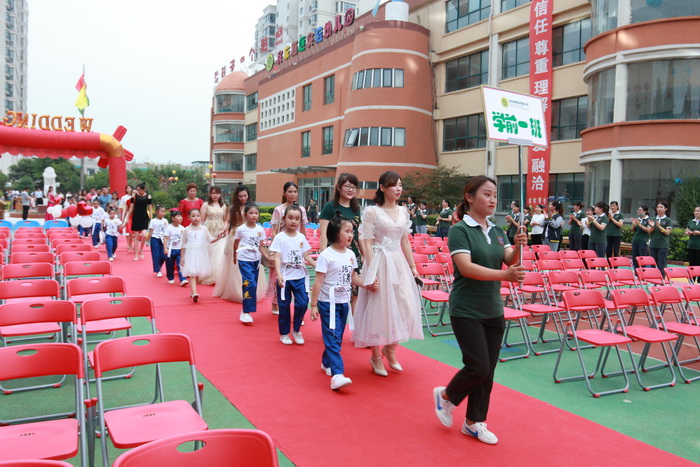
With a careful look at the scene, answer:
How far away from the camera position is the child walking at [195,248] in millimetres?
8102

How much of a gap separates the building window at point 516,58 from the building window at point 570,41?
4.84 feet

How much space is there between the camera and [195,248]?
8227 millimetres

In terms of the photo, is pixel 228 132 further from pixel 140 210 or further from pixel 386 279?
pixel 386 279

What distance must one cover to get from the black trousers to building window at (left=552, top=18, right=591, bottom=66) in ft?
67.5

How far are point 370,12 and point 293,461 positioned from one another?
32629 mm

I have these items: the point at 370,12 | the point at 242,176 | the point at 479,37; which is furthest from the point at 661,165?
the point at 242,176

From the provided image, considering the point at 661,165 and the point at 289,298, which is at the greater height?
the point at 661,165

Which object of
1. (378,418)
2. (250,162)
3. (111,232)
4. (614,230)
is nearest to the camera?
(378,418)

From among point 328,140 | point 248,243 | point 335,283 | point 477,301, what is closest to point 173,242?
point 248,243

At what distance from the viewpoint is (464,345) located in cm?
341

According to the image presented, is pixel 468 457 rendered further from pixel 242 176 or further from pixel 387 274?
pixel 242 176

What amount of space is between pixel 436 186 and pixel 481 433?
22.4m

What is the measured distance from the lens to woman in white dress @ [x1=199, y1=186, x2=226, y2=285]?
8859 millimetres

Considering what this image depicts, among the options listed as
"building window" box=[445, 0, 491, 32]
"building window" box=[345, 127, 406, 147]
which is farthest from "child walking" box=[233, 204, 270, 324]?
"building window" box=[445, 0, 491, 32]
